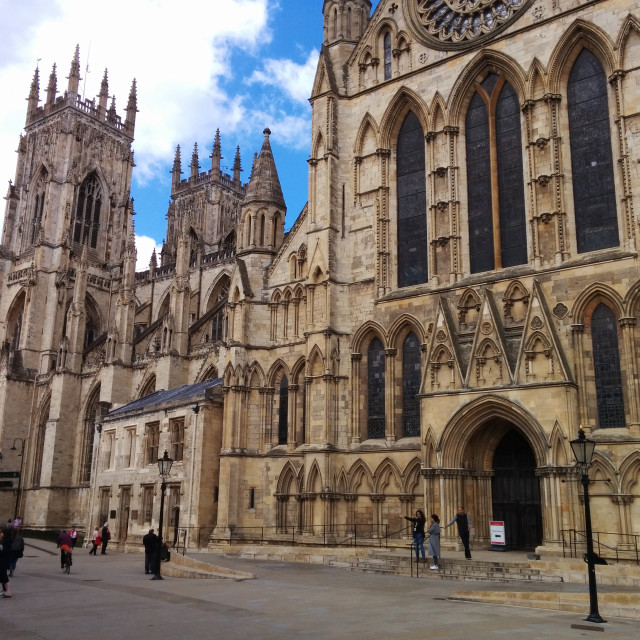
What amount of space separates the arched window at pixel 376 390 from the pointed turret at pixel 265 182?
29.1 feet

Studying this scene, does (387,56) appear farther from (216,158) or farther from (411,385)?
(216,158)

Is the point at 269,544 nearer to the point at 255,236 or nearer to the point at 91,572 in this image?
the point at 91,572

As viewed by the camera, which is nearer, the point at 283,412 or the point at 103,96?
the point at 283,412

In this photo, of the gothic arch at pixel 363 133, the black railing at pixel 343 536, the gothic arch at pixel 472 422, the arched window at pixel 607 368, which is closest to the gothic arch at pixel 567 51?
the gothic arch at pixel 363 133

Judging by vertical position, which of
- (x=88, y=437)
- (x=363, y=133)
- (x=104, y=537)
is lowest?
(x=104, y=537)

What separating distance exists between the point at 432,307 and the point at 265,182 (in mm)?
10859

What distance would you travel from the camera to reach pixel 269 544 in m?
28.4

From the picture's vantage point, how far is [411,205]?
29.0 metres

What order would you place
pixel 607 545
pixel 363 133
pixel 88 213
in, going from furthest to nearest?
1. pixel 88 213
2. pixel 363 133
3. pixel 607 545

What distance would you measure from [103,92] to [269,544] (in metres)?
67.2

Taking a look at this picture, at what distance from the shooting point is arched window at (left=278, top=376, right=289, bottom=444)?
3017 centimetres

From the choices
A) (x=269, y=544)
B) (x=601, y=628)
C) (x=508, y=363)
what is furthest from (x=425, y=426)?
(x=601, y=628)

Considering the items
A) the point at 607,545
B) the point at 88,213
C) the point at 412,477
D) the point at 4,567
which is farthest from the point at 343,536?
the point at 88,213

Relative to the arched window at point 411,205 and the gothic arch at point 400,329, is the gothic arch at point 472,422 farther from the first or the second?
the arched window at point 411,205
